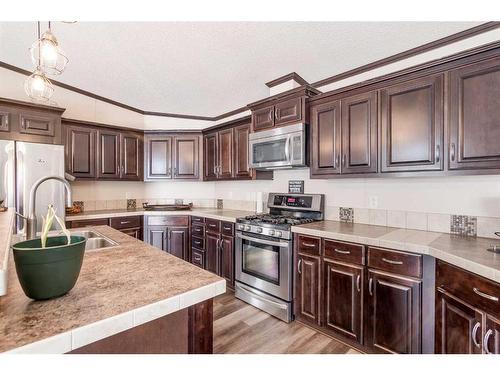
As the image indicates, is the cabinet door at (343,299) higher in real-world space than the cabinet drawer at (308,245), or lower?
lower

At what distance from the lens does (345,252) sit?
2.05 metres

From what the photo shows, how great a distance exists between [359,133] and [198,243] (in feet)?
8.48

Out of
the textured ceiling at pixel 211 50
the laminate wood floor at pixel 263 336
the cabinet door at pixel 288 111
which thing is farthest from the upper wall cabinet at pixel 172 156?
the laminate wood floor at pixel 263 336

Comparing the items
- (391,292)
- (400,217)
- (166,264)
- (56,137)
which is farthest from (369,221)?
(56,137)

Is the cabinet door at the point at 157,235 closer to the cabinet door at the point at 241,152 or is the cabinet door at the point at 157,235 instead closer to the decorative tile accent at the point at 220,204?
the decorative tile accent at the point at 220,204

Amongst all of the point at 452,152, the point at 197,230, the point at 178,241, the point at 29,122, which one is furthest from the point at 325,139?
the point at 29,122

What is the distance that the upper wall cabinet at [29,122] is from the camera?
2756 millimetres

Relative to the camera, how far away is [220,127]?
150 inches

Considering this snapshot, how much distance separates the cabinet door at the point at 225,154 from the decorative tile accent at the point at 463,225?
2.55 m

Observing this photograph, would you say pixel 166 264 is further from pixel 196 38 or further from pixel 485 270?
pixel 196 38

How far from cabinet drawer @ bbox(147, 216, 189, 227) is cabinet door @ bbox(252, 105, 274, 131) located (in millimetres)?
1738

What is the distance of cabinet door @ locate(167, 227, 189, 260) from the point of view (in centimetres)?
379
